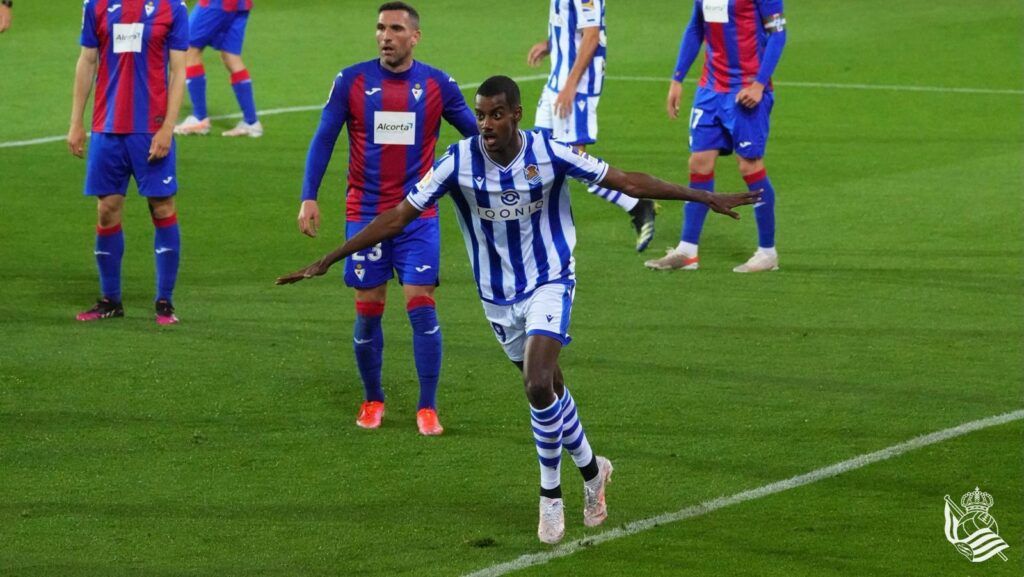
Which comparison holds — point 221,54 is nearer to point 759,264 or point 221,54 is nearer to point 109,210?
point 109,210

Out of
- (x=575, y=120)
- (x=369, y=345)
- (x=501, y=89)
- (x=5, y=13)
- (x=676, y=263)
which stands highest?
(x=501, y=89)

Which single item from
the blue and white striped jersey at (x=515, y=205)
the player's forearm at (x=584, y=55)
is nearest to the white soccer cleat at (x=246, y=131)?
the player's forearm at (x=584, y=55)

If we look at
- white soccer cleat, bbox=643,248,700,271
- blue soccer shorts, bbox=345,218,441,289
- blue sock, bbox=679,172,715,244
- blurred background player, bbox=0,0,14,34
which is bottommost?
white soccer cleat, bbox=643,248,700,271

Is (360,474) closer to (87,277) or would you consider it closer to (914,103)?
(87,277)

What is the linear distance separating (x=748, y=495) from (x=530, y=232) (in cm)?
150

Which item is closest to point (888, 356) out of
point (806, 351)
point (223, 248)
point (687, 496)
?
point (806, 351)

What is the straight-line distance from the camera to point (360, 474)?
770cm

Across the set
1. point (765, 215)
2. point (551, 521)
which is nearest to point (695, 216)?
point (765, 215)

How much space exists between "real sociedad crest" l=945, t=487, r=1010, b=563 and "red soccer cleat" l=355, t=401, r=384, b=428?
2794mm

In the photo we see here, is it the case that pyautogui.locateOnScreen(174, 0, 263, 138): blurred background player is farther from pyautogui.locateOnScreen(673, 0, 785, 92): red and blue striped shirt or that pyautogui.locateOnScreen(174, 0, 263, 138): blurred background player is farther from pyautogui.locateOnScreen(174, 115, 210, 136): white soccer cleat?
pyautogui.locateOnScreen(673, 0, 785, 92): red and blue striped shirt

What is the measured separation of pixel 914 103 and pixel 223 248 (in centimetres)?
992

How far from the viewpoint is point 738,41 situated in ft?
39.0

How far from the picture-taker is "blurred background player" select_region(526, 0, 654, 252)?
41.6ft

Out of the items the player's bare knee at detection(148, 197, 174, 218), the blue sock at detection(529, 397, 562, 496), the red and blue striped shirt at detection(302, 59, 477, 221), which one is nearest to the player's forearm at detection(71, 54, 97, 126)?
the player's bare knee at detection(148, 197, 174, 218)
